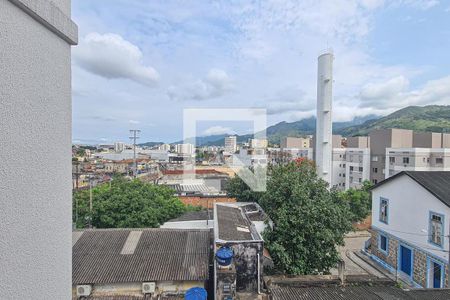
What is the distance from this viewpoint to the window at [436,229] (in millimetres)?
7273

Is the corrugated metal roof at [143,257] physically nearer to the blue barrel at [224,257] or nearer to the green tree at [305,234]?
the blue barrel at [224,257]

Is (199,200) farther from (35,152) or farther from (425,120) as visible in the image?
(425,120)

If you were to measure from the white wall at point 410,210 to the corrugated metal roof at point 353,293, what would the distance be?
229 centimetres

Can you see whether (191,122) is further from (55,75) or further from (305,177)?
(55,75)

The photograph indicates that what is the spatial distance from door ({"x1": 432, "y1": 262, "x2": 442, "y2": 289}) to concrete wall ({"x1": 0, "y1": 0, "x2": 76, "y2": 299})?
9.44 meters

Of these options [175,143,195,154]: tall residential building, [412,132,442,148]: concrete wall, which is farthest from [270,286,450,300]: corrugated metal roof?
[412,132,442,148]: concrete wall

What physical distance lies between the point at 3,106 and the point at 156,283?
Result: 6.25 meters

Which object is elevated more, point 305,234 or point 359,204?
point 305,234

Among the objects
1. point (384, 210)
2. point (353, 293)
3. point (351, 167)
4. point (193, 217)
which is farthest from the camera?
point (351, 167)

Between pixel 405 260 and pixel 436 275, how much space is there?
1.28 metres

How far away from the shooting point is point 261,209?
411 inches

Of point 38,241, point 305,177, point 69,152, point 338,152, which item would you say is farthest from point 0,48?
point 338,152

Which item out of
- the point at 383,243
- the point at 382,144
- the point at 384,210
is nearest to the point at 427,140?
the point at 382,144

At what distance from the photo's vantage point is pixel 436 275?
24.6 feet
